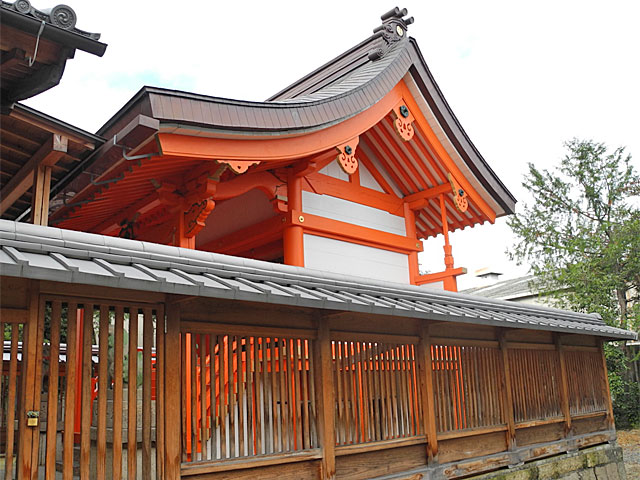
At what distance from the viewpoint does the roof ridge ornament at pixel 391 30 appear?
10.2m

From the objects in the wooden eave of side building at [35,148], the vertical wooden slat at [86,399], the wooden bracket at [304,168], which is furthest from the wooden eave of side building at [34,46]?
the wooden bracket at [304,168]

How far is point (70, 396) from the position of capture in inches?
173

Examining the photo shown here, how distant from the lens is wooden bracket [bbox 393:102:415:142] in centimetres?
989

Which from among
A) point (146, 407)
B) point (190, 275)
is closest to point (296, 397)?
point (146, 407)

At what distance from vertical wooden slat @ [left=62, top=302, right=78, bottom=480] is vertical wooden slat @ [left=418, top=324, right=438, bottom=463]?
398cm

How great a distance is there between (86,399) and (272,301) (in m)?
1.50

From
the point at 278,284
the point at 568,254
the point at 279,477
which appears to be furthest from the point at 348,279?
the point at 568,254

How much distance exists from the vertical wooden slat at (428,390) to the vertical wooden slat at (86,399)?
152 inches

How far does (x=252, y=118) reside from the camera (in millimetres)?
7609

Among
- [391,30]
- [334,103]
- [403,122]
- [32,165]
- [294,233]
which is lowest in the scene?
[294,233]

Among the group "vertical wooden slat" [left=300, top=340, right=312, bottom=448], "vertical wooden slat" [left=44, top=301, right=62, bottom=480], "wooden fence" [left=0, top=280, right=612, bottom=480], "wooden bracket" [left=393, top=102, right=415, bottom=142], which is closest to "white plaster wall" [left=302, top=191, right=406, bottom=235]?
"wooden bracket" [left=393, top=102, right=415, bottom=142]

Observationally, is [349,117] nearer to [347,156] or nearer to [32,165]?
[347,156]

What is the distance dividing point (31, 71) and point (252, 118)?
11.1ft

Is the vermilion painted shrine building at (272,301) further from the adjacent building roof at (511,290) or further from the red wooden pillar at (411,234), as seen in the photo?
the adjacent building roof at (511,290)
